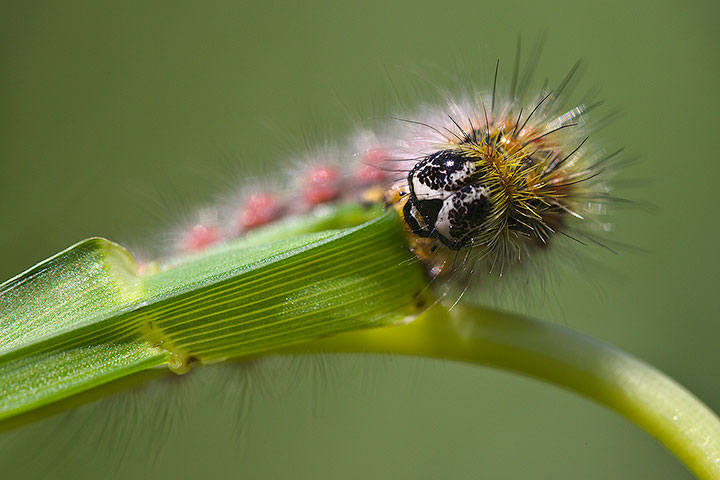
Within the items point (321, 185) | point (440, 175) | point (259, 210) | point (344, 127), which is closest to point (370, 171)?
point (321, 185)

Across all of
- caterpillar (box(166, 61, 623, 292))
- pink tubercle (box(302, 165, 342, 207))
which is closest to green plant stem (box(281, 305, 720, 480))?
caterpillar (box(166, 61, 623, 292))

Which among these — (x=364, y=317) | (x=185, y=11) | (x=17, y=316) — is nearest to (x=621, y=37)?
(x=185, y=11)

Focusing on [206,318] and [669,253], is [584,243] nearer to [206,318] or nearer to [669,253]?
[206,318]

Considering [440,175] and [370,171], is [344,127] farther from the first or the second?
[440,175]

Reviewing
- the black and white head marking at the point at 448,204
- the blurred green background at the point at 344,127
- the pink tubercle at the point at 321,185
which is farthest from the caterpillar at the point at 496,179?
the blurred green background at the point at 344,127

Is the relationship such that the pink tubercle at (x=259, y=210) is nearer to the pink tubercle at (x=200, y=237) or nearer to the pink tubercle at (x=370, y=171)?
the pink tubercle at (x=200, y=237)

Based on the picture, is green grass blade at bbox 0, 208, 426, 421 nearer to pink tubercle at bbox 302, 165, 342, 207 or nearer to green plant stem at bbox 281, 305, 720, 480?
green plant stem at bbox 281, 305, 720, 480
